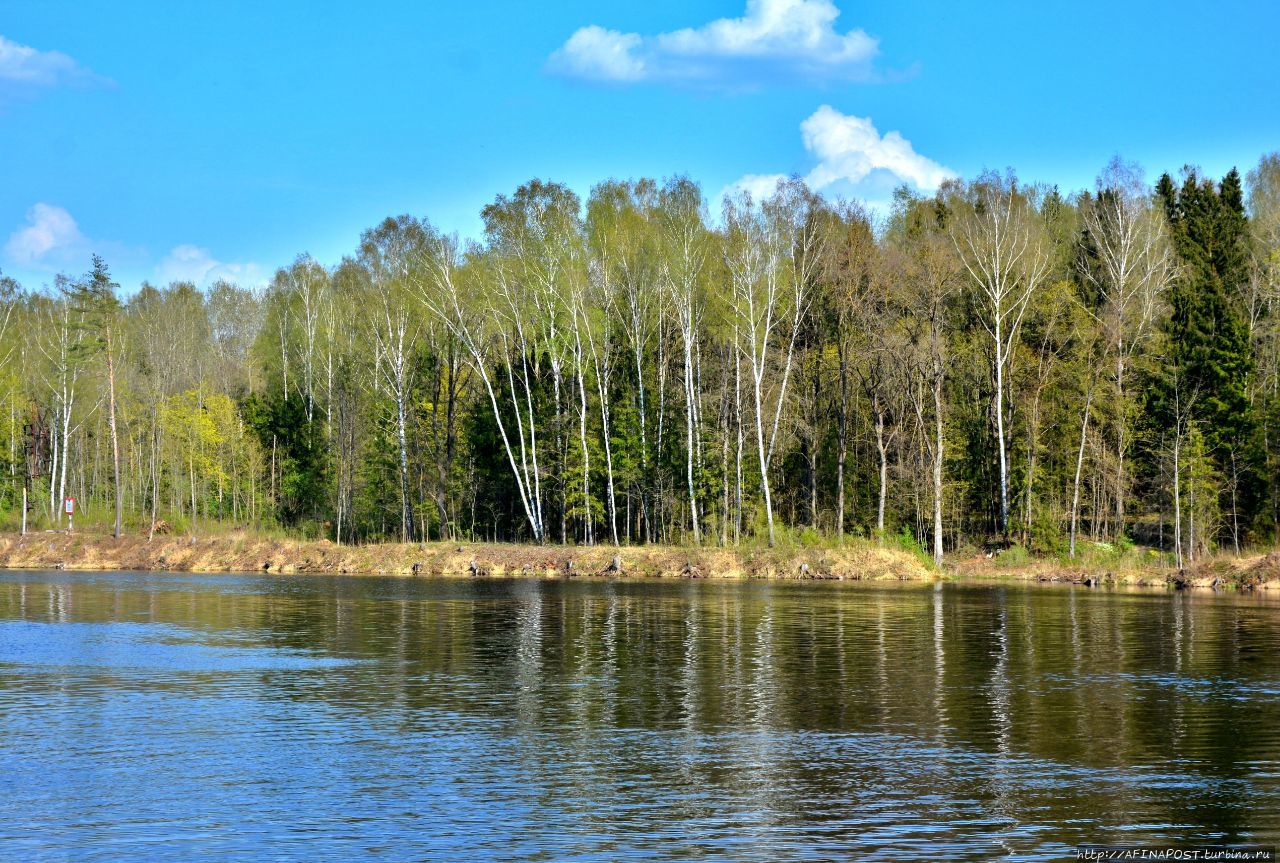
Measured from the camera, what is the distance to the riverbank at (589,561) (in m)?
63.5

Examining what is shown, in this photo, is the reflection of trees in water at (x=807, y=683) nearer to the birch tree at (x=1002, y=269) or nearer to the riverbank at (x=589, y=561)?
the riverbank at (x=589, y=561)

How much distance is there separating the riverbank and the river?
2220cm

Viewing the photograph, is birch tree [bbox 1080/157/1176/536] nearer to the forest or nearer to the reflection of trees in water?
the forest

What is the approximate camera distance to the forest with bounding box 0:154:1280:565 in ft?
233

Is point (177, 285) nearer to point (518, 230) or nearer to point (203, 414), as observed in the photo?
point (203, 414)

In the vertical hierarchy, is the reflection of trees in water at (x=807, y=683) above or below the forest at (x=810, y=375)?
below

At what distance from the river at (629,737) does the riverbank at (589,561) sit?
2220cm

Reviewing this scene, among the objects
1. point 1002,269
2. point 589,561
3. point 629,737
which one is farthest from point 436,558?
point 629,737

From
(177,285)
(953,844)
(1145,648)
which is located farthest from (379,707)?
(177,285)

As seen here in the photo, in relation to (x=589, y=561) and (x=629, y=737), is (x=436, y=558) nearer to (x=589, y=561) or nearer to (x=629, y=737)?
(x=589, y=561)

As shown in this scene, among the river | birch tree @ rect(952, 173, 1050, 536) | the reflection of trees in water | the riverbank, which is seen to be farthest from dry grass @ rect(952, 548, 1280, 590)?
the river

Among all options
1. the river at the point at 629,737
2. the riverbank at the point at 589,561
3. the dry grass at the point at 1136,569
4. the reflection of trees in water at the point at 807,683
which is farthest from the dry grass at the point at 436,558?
the river at the point at 629,737

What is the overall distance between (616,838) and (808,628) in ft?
81.0

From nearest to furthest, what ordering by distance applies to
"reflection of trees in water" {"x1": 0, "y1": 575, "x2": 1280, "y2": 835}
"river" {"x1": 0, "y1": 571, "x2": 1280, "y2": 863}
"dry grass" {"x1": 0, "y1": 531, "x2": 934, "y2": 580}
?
1. "river" {"x1": 0, "y1": 571, "x2": 1280, "y2": 863}
2. "reflection of trees in water" {"x1": 0, "y1": 575, "x2": 1280, "y2": 835}
3. "dry grass" {"x1": 0, "y1": 531, "x2": 934, "y2": 580}
